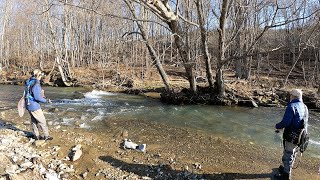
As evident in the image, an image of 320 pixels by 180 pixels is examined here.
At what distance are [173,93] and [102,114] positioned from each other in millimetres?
5833

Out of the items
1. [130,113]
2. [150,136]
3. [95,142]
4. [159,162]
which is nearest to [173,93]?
[130,113]

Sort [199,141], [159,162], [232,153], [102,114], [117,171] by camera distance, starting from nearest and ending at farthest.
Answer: [117,171], [159,162], [232,153], [199,141], [102,114]

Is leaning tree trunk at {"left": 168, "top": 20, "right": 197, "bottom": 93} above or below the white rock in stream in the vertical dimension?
above

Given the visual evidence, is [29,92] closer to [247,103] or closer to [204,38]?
[204,38]

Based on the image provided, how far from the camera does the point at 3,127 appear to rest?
9.73 meters

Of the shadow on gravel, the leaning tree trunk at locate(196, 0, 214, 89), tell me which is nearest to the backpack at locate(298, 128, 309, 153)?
the shadow on gravel

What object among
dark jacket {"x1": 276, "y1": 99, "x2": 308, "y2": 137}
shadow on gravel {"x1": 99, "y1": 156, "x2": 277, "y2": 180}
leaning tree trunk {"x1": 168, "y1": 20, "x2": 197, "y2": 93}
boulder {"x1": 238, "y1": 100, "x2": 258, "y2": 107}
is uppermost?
leaning tree trunk {"x1": 168, "y1": 20, "x2": 197, "y2": 93}

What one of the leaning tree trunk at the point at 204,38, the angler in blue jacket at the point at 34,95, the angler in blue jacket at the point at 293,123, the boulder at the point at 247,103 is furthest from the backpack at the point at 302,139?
the boulder at the point at 247,103

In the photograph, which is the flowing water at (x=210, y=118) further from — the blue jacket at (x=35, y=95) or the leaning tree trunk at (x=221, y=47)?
the blue jacket at (x=35, y=95)

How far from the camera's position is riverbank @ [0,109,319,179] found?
21.4 feet

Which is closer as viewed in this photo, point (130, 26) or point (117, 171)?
point (117, 171)

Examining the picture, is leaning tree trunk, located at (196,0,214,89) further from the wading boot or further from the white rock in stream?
the wading boot

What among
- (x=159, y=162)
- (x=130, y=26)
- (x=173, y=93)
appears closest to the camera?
(x=159, y=162)

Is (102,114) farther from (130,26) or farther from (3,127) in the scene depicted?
(130,26)
